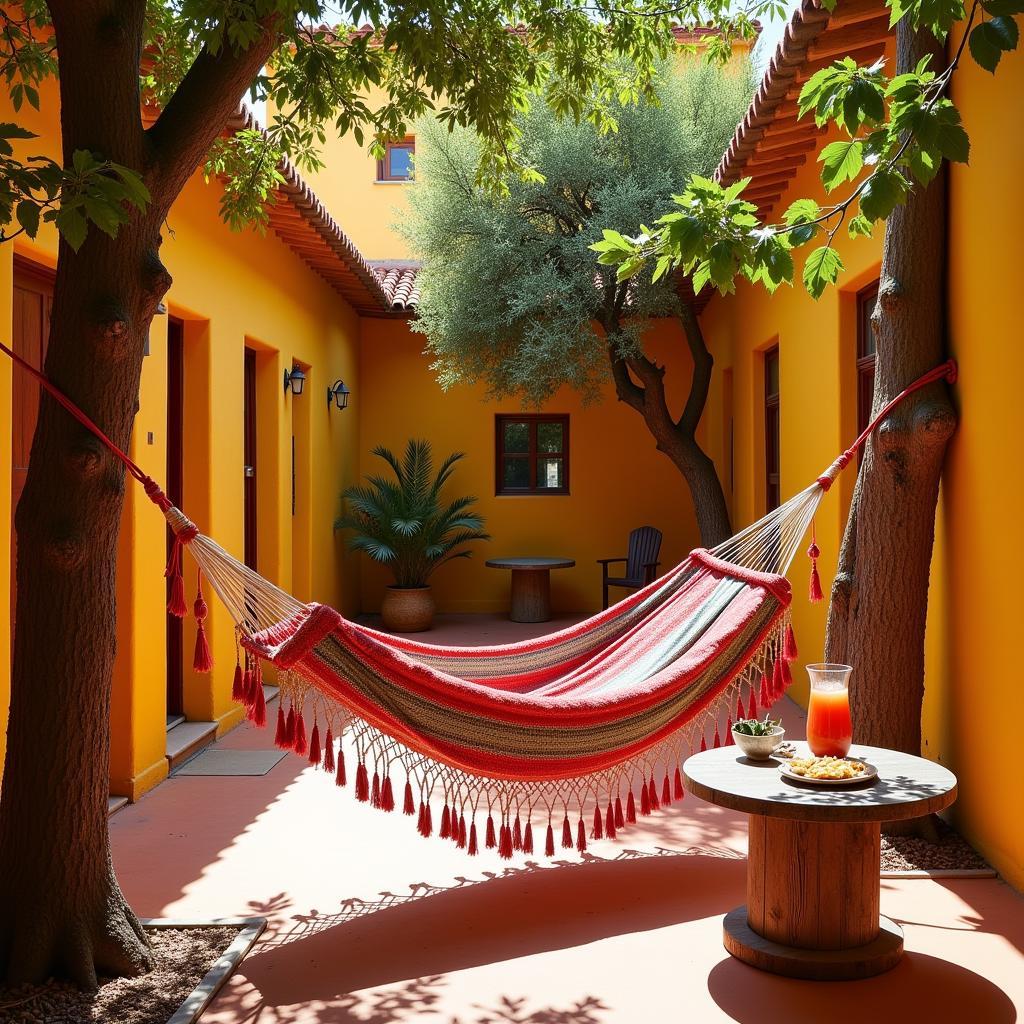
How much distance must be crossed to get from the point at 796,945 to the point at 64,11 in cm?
279

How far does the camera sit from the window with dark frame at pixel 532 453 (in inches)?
391

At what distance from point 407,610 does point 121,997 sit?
6.31 m

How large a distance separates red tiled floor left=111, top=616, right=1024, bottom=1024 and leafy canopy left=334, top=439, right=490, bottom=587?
466 cm

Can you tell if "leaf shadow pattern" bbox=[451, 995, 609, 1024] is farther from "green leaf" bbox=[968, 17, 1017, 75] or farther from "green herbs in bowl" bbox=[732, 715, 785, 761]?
"green leaf" bbox=[968, 17, 1017, 75]

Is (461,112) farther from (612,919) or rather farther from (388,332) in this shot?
(388,332)

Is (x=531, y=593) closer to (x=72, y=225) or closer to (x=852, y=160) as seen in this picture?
(x=852, y=160)

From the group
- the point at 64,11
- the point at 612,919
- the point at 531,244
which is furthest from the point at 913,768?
the point at 531,244

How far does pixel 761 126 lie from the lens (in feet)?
15.7

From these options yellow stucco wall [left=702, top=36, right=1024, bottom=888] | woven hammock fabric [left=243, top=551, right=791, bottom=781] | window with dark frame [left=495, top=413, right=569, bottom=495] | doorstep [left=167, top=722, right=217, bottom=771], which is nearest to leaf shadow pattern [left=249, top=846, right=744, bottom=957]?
woven hammock fabric [left=243, top=551, right=791, bottom=781]

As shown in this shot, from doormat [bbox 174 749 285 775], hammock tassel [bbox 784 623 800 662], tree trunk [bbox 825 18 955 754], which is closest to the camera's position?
hammock tassel [bbox 784 623 800 662]

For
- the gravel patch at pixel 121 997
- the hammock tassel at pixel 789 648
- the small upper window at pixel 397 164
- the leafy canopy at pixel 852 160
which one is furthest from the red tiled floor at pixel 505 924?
the small upper window at pixel 397 164

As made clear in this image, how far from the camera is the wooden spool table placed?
2457 mm

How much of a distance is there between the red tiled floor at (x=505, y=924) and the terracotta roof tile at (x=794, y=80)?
9.50 feet

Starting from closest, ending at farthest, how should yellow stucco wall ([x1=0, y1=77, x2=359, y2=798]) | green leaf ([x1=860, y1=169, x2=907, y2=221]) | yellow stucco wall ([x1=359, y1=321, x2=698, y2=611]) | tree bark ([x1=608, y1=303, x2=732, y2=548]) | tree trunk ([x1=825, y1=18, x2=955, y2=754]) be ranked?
green leaf ([x1=860, y1=169, x2=907, y2=221]) → tree trunk ([x1=825, y1=18, x2=955, y2=754]) → yellow stucco wall ([x1=0, y1=77, x2=359, y2=798]) → tree bark ([x1=608, y1=303, x2=732, y2=548]) → yellow stucco wall ([x1=359, y1=321, x2=698, y2=611])
